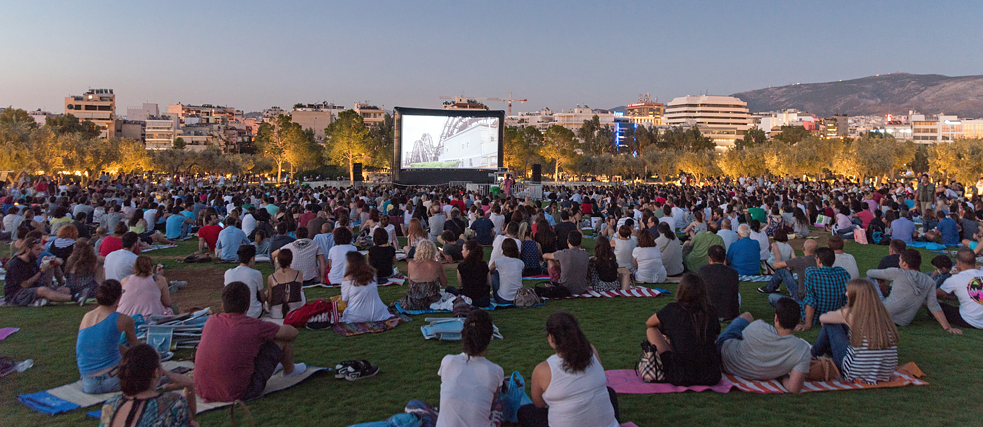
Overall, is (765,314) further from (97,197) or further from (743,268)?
(97,197)

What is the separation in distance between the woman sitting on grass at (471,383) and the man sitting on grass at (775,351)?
2.27m

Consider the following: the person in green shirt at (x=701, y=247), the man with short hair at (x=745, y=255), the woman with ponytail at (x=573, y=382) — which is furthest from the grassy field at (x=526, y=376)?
the man with short hair at (x=745, y=255)

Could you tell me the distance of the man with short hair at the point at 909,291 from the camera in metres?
6.32

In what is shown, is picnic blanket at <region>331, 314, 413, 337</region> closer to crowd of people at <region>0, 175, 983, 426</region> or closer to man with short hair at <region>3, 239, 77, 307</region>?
crowd of people at <region>0, 175, 983, 426</region>

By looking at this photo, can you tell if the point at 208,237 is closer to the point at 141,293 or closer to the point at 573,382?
the point at 141,293

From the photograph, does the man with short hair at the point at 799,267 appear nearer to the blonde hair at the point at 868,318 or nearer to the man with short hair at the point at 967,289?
the man with short hair at the point at 967,289

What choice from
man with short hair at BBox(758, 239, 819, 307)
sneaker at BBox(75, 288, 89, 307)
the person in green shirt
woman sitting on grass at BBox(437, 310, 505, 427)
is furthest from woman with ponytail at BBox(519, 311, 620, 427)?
sneaker at BBox(75, 288, 89, 307)

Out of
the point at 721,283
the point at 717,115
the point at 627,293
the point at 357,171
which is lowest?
the point at 627,293

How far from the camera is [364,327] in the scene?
260 inches

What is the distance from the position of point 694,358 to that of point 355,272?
3504 mm

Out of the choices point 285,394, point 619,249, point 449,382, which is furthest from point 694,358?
point 619,249

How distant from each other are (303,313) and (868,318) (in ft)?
17.3

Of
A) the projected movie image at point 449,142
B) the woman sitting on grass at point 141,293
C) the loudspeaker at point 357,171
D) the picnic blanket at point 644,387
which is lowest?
the picnic blanket at point 644,387

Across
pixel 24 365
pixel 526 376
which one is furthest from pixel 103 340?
pixel 526 376
